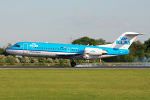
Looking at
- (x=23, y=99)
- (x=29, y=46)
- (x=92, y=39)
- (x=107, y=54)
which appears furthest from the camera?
(x=92, y=39)

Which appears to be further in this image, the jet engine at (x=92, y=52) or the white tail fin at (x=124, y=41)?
the white tail fin at (x=124, y=41)

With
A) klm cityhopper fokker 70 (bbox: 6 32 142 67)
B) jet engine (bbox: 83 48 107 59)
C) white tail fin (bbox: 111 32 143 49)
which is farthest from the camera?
white tail fin (bbox: 111 32 143 49)

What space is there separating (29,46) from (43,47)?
234 centimetres

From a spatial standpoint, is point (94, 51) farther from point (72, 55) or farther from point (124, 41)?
point (124, 41)

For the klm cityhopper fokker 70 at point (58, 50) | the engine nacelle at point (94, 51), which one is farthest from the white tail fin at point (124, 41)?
the engine nacelle at point (94, 51)

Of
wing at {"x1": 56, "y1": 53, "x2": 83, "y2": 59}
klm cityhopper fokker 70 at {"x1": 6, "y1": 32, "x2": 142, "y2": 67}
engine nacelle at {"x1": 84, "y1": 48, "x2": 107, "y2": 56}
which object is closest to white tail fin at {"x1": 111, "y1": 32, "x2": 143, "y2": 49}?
klm cityhopper fokker 70 at {"x1": 6, "y1": 32, "x2": 142, "y2": 67}

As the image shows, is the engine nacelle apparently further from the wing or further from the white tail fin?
the white tail fin

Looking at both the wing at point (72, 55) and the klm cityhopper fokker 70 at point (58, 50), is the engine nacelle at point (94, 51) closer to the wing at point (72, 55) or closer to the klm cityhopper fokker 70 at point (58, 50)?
the klm cityhopper fokker 70 at point (58, 50)

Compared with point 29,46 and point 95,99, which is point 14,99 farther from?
point 29,46

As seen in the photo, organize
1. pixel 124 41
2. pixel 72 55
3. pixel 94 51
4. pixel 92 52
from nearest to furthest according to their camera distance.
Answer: pixel 72 55
pixel 92 52
pixel 94 51
pixel 124 41

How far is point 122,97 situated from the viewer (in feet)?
41.4

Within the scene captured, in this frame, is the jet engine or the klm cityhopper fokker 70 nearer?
the klm cityhopper fokker 70

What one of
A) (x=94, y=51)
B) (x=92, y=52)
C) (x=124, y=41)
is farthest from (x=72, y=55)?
(x=124, y=41)

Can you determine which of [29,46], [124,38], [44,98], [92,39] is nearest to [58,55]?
[29,46]
